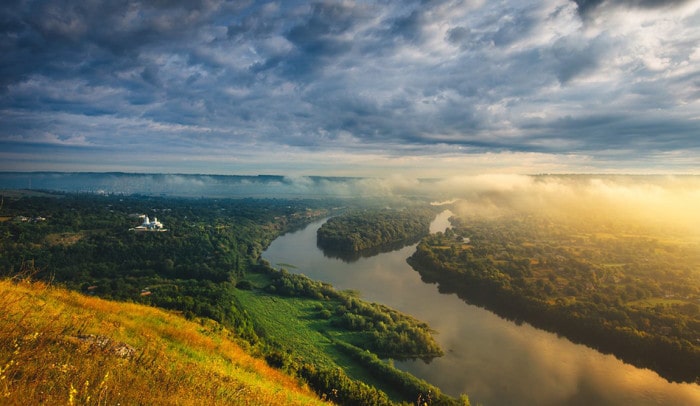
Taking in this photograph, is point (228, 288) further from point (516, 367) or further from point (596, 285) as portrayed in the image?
point (596, 285)

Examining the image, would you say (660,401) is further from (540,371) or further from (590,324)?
(590,324)

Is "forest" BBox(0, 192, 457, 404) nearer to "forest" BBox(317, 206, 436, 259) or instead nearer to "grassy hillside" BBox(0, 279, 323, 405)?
"grassy hillside" BBox(0, 279, 323, 405)

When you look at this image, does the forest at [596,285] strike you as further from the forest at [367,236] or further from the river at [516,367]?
the forest at [367,236]

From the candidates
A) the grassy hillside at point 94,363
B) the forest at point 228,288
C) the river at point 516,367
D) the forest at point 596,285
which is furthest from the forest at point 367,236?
the grassy hillside at point 94,363

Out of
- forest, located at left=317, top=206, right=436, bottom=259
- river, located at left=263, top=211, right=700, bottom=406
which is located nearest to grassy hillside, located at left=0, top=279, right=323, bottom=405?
river, located at left=263, top=211, right=700, bottom=406

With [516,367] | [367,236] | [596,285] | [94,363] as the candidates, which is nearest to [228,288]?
[516,367]
